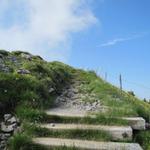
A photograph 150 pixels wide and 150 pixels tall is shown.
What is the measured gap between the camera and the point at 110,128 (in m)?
8.20

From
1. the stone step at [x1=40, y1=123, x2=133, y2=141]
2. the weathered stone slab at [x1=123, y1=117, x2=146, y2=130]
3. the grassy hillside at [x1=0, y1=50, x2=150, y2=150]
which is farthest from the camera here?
the weathered stone slab at [x1=123, y1=117, x2=146, y2=130]

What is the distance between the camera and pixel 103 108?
1040cm

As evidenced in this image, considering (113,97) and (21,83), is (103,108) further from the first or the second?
(21,83)

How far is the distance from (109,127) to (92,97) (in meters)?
3.88

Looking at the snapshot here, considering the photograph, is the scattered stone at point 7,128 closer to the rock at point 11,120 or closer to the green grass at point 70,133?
the rock at point 11,120

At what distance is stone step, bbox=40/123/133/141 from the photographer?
7977 mm

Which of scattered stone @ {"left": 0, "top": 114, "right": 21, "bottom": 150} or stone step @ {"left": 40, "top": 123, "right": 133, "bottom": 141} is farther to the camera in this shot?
stone step @ {"left": 40, "top": 123, "right": 133, "bottom": 141}

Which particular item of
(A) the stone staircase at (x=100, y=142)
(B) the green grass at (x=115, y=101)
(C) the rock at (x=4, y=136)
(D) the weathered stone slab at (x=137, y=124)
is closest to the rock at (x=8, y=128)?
(C) the rock at (x=4, y=136)

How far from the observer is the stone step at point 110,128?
7.98 m

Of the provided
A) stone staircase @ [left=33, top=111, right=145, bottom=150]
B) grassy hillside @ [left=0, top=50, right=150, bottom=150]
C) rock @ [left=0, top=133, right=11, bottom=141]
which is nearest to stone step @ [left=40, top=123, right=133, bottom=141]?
stone staircase @ [left=33, top=111, right=145, bottom=150]

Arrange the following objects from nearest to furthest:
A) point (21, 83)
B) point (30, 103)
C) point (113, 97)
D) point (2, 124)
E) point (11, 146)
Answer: point (11, 146) → point (2, 124) → point (30, 103) → point (21, 83) → point (113, 97)

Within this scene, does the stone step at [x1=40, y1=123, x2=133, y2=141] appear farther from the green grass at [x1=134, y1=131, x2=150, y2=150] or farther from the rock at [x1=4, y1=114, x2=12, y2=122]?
the rock at [x1=4, y1=114, x2=12, y2=122]

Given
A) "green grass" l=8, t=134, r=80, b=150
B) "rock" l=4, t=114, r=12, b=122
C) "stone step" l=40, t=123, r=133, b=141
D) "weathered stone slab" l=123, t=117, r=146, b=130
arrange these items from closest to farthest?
"green grass" l=8, t=134, r=80, b=150 → "stone step" l=40, t=123, r=133, b=141 → "rock" l=4, t=114, r=12, b=122 → "weathered stone slab" l=123, t=117, r=146, b=130

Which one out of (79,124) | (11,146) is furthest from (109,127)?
(11,146)
